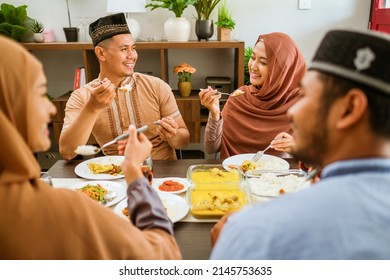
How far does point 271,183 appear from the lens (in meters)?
1.36

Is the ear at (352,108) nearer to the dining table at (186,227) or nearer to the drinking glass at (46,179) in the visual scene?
the dining table at (186,227)

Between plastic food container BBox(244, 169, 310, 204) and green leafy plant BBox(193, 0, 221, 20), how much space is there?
199 centimetres

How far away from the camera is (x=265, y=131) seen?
2.12 metres

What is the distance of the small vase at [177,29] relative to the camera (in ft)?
9.75

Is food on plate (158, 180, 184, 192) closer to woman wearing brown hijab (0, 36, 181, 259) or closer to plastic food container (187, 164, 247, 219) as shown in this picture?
plastic food container (187, 164, 247, 219)

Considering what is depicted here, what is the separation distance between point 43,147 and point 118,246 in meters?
0.27

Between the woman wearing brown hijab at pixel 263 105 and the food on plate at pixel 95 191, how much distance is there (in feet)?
2.67

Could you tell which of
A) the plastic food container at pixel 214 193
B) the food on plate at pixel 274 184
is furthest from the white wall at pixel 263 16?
the food on plate at pixel 274 184

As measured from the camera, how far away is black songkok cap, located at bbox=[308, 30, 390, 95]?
0.66 meters

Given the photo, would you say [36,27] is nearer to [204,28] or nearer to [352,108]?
[204,28]

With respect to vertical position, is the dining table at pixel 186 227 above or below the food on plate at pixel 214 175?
below

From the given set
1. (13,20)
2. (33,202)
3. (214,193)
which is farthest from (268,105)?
(13,20)

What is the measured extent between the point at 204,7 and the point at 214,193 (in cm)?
215
